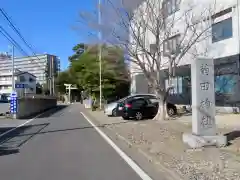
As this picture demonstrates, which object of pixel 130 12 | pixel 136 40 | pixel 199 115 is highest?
pixel 130 12

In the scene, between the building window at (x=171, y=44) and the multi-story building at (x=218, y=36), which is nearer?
the multi-story building at (x=218, y=36)

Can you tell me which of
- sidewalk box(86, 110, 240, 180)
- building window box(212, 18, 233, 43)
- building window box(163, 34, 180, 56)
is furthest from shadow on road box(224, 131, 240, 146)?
building window box(212, 18, 233, 43)

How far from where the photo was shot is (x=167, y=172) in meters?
7.93

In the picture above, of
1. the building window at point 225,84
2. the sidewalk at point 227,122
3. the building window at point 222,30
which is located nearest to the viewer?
the sidewalk at point 227,122

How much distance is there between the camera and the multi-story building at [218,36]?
23484 mm

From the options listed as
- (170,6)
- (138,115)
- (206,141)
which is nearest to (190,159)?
(206,141)

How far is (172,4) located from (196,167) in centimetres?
1783

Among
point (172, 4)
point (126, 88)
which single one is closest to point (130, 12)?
point (172, 4)

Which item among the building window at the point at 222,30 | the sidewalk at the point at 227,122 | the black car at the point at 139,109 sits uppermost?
the building window at the point at 222,30

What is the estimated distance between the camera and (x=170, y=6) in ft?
78.9

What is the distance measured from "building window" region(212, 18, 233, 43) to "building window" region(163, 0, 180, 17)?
133 inches

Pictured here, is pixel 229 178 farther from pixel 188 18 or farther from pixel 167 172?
pixel 188 18

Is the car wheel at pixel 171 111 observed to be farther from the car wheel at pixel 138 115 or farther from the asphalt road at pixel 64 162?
the asphalt road at pixel 64 162

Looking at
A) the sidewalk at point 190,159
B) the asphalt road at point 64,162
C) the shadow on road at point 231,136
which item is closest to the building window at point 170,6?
the shadow on road at point 231,136
